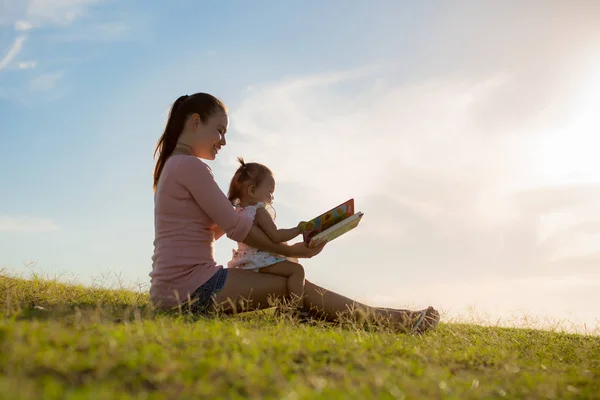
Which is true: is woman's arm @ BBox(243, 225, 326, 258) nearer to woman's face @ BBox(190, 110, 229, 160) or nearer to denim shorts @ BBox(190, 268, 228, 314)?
denim shorts @ BBox(190, 268, 228, 314)

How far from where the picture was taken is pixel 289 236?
650cm

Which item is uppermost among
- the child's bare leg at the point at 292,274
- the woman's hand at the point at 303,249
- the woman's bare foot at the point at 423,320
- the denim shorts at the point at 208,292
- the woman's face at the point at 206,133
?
the woman's face at the point at 206,133

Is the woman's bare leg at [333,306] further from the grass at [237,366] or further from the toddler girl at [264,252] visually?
the grass at [237,366]

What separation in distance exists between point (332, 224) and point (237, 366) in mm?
3446

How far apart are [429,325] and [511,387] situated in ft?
11.3

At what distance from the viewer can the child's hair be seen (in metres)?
7.14

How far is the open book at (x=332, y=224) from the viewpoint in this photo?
6.17 metres

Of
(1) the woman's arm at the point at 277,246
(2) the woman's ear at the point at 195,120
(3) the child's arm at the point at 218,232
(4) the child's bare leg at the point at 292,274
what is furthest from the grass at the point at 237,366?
(2) the woman's ear at the point at 195,120

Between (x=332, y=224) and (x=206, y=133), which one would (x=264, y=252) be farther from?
(x=206, y=133)

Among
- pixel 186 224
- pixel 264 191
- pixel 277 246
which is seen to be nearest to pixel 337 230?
pixel 277 246

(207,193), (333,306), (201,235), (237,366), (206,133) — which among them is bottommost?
(237,366)

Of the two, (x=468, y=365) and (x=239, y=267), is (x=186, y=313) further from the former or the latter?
(x=468, y=365)

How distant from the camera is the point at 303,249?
6516mm

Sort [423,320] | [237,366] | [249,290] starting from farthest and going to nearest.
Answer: [423,320] → [249,290] → [237,366]
